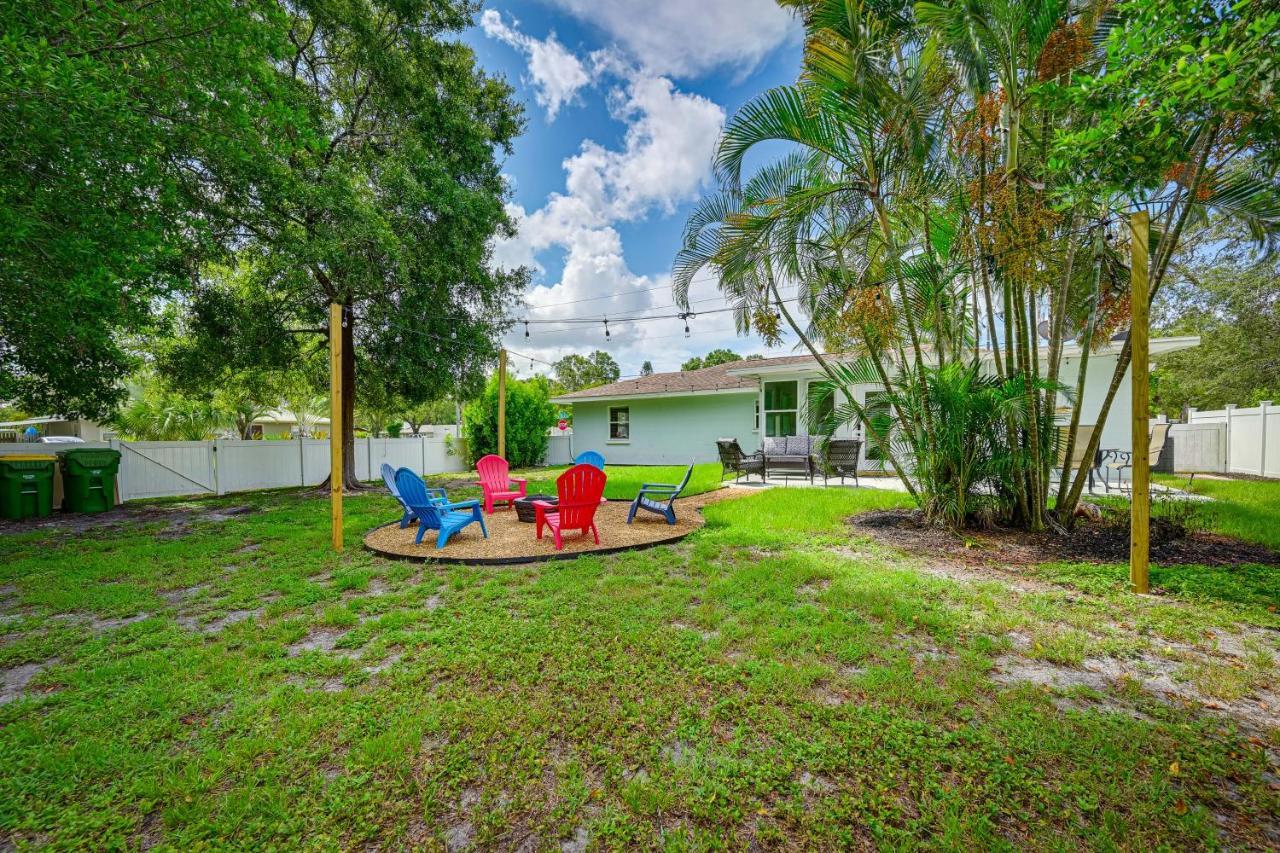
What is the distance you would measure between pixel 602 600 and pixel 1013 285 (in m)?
5.82

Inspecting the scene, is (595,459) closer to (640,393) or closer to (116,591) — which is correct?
(116,591)

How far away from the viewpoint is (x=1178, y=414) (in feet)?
87.4

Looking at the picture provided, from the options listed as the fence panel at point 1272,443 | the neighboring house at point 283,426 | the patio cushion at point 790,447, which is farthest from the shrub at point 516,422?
the fence panel at point 1272,443

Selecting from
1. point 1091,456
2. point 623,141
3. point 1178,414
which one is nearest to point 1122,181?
point 1091,456

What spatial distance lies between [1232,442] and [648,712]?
19023 mm

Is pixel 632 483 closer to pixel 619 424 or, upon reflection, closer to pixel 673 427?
pixel 673 427

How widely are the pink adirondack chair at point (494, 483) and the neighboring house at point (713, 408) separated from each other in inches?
302

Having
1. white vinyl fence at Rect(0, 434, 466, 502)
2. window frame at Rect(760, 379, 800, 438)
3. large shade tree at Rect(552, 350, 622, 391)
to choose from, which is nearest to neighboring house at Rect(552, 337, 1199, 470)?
window frame at Rect(760, 379, 800, 438)

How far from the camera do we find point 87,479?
30.1 feet

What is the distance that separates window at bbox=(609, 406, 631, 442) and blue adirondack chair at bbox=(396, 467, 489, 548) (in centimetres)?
1239

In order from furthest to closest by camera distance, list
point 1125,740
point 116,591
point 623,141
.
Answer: point 623,141
point 116,591
point 1125,740

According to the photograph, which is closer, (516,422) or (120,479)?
(120,479)

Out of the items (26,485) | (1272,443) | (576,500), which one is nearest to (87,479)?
(26,485)

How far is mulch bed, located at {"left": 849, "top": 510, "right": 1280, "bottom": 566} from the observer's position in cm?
502
